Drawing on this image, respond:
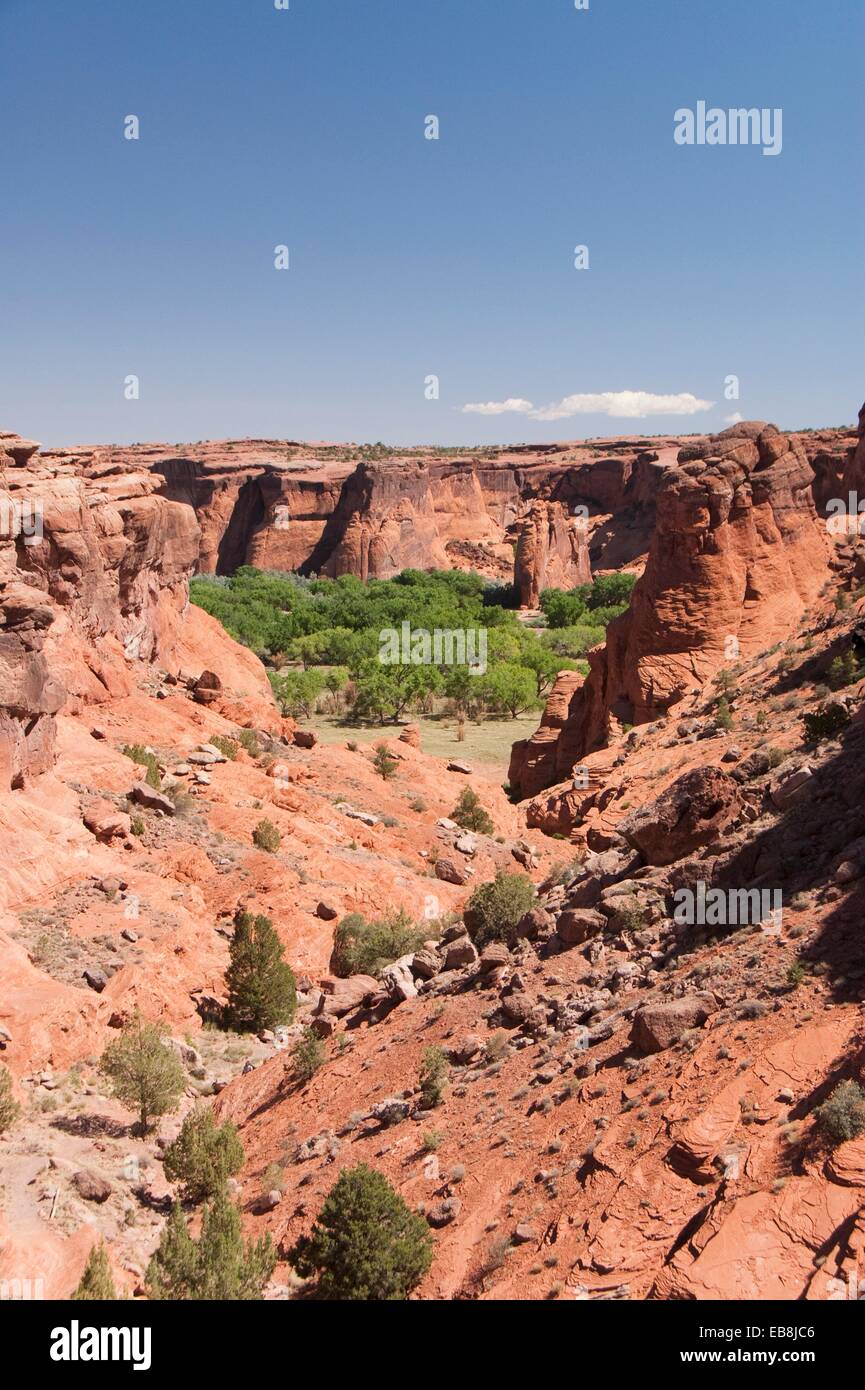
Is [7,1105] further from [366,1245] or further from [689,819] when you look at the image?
[689,819]

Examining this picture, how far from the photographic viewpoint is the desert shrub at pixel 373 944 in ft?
58.4

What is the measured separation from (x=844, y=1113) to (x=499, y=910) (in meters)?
7.73

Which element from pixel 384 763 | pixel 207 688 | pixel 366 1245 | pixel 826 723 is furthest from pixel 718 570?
pixel 366 1245

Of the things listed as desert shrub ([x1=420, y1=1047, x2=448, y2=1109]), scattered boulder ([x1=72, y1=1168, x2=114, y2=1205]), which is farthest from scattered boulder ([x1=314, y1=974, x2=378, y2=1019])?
scattered boulder ([x1=72, y1=1168, x2=114, y2=1205])

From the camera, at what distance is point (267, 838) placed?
22547 mm

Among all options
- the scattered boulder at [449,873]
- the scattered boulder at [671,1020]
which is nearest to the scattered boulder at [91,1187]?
the scattered boulder at [671,1020]

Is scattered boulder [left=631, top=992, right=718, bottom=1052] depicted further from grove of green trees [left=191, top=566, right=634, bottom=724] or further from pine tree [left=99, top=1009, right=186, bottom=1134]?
grove of green trees [left=191, top=566, right=634, bottom=724]

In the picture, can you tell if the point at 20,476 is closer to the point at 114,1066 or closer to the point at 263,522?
the point at 114,1066

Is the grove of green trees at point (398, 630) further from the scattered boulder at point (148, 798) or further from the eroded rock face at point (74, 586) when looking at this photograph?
the scattered boulder at point (148, 798)

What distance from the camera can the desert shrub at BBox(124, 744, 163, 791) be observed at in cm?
2303

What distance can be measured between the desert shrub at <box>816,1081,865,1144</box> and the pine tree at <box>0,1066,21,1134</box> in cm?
936

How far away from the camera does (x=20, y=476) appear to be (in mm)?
26047

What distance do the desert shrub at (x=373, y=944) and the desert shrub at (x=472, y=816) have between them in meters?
9.04
